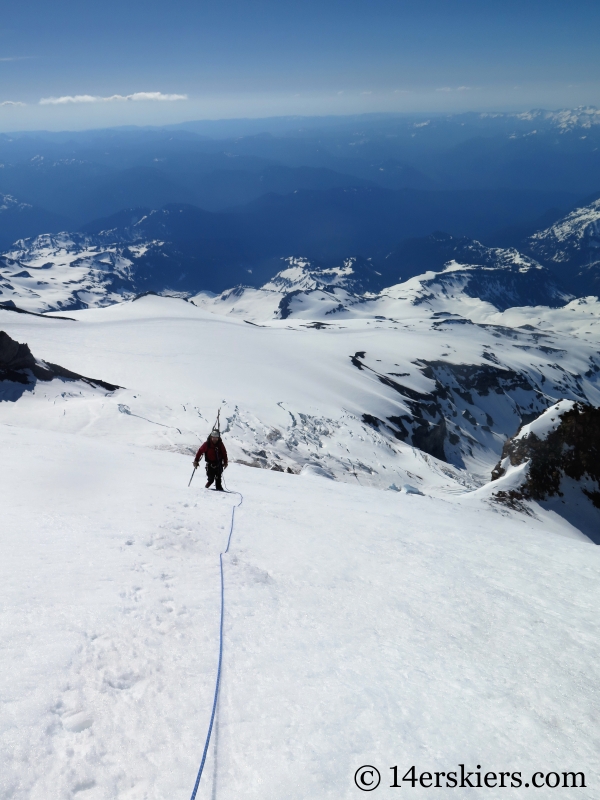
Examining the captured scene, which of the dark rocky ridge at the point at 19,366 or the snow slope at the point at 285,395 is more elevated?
the dark rocky ridge at the point at 19,366

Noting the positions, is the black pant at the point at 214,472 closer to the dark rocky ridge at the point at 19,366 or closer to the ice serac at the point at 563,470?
the ice serac at the point at 563,470

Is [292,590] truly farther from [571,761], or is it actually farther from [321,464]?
[321,464]

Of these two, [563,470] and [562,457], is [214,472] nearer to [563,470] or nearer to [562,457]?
[563,470]

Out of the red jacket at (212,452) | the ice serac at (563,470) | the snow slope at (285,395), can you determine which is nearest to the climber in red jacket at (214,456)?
the red jacket at (212,452)

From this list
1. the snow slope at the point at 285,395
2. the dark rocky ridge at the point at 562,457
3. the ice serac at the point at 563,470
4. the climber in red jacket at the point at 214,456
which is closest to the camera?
the climber in red jacket at the point at 214,456

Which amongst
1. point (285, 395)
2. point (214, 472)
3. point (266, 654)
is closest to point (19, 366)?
point (214, 472)

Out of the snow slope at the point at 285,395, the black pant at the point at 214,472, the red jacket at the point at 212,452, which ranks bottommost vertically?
the snow slope at the point at 285,395

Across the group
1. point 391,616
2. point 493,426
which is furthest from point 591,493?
point 493,426

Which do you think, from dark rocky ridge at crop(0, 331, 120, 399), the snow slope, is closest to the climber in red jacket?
the snow slope
